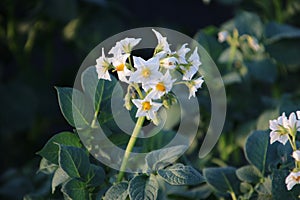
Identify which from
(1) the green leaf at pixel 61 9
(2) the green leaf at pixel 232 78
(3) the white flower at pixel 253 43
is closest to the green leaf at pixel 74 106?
(2) the green leaf at pixel 232 78

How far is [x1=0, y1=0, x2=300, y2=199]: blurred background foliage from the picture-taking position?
1.50 m

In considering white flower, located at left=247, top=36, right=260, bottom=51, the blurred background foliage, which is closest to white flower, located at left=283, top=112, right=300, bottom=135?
the blurred background foliage

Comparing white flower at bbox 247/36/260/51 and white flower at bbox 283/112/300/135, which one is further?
white flower at bbox 247/36/260/51

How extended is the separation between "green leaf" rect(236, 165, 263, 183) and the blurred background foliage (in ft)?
0.74

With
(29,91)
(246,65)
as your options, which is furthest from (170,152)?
(29,91)

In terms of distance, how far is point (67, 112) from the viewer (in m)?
0.98

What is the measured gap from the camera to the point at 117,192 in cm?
91

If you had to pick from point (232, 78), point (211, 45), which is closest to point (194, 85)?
point (232, 78)

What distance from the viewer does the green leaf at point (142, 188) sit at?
0.88 m

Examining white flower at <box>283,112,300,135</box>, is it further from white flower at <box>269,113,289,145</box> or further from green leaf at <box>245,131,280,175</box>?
green leaf at <box>245,131,280,175</box>

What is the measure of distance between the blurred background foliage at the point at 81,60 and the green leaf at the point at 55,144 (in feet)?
0.83

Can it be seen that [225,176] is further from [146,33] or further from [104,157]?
[146,33]

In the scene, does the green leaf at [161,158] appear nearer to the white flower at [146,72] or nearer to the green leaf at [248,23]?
the white flower at [146,72]

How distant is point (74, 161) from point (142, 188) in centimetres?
11
